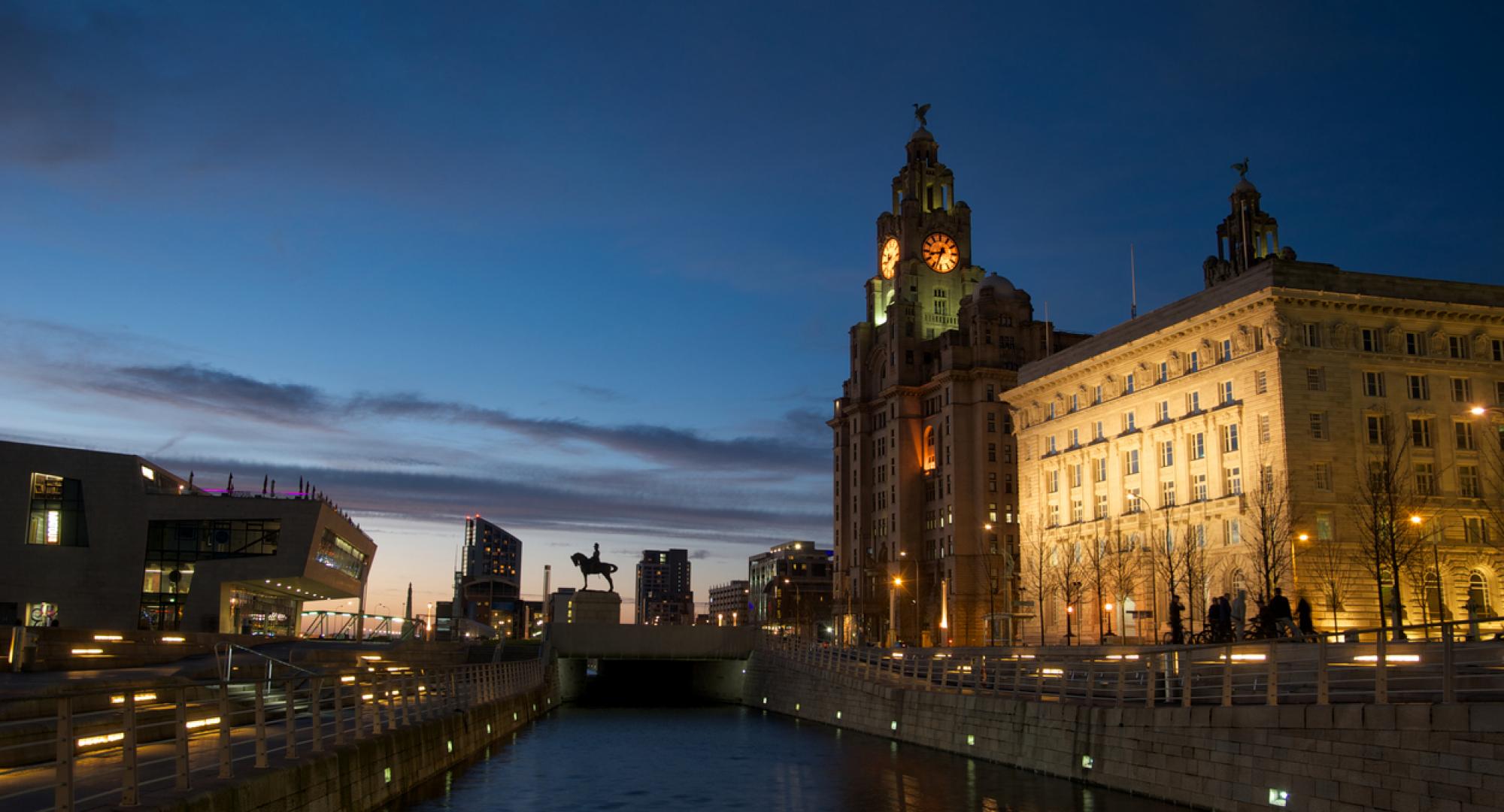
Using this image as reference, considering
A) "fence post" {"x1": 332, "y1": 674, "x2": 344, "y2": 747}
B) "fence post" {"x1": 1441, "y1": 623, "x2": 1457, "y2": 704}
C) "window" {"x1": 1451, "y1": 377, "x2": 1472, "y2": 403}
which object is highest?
"window" {"x1": 1451, "y1": 377, "x2": 1472, "y2": 403}

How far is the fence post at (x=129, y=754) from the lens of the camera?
13.6 meters

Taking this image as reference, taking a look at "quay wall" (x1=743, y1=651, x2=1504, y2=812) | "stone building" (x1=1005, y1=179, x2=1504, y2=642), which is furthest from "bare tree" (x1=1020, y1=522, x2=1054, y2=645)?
"quay wall" (x1=743, y1=651, x2=1504, y2=812)

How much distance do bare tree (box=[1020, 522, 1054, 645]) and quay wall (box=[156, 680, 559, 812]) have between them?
6567 centimetres

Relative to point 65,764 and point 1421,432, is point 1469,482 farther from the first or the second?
point 65,764

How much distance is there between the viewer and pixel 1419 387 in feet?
261

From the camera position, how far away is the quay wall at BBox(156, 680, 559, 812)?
16156 millimetres

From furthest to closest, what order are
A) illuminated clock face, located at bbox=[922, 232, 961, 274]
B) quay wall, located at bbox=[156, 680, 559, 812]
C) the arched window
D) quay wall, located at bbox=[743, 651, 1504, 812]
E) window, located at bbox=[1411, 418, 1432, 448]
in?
illuminated clock face, located at bbox=[922, 232, 961, 274]
window, located at bbox=[1411, 418, 1432, 448]
the arched window
quay wall, located at bbox=[743, 651, 1504, 812]
quay wall, located at bbox=[156, 680, 559, 812]

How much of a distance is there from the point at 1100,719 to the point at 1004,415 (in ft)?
361

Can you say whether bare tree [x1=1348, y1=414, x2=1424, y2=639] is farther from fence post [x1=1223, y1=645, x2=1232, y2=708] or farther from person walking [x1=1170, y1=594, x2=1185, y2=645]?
fence post [x1=1223, y1=645, x2=1232, y2=708]

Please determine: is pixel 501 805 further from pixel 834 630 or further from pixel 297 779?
pixel 834 630

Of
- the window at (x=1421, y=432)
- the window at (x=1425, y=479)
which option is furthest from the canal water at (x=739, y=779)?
the window at (x=1421, y=432)

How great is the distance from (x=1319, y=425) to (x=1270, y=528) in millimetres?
9409

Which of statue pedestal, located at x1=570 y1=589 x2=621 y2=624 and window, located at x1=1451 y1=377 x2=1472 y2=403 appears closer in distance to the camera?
statue pedestal, located at x1=570 y1=589 x2=621 y2=624

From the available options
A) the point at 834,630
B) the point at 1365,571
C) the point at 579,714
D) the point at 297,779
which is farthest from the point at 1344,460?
the point at 834,630
